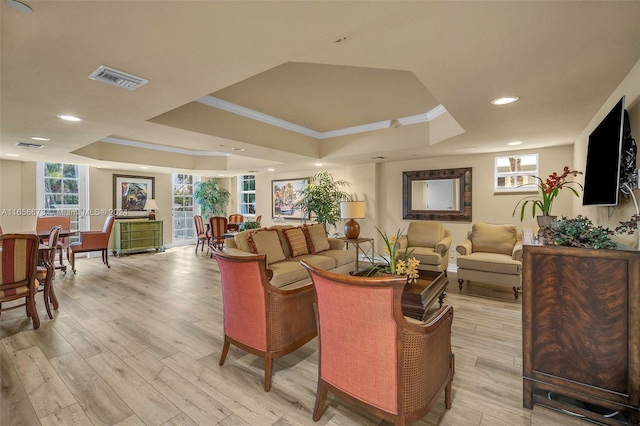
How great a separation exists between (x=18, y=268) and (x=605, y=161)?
5427 mm

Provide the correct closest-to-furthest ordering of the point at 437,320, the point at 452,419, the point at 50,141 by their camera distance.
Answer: the point at 437,320 < the point at 452,419 < the point at 50,141

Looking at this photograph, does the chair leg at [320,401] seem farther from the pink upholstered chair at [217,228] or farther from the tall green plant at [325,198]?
the pink upholstered chair at [217,228]

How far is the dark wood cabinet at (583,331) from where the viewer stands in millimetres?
1605

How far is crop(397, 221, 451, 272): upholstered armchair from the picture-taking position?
4.52 meters

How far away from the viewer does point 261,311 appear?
208 cm

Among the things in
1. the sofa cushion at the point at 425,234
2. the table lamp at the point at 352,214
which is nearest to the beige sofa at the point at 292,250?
the table lamp at the point at 352,214

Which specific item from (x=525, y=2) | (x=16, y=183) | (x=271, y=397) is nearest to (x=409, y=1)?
(x=525, y=2)

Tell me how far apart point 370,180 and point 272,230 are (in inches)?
118

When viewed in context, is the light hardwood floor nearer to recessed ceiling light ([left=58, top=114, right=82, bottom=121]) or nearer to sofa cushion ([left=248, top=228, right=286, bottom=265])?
sofa cushion ([left=248, top=228, right=286, bottom=265])

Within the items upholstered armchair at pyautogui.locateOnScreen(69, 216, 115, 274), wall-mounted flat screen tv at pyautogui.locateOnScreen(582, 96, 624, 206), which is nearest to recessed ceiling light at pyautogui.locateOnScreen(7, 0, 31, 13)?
wall-mounted flat screen tv at pyautogui.locateOnScreen(582, 96, 624, 206)

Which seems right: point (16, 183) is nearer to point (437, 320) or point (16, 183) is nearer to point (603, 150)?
point (437, 320)

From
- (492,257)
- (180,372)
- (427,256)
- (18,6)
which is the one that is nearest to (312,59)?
(18,6)

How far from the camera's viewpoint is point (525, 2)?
135 cm

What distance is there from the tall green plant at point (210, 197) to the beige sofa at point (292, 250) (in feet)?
16.6
